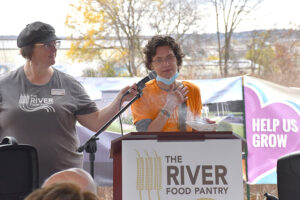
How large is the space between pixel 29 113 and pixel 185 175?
130 cm

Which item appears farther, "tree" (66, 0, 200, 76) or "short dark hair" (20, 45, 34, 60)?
"tree" (66, 0, 200, 76)

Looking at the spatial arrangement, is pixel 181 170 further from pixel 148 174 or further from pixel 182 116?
pixel 182 116

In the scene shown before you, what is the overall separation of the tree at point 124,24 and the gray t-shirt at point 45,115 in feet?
15.5

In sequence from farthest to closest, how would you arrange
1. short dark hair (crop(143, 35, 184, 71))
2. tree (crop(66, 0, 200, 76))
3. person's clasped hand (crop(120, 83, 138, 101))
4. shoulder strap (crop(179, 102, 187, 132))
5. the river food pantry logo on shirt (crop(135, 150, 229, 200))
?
tree (crop(66, 0, 200, 76)), short dark hair (crop(143, 35, 184, 71)), shoulder strap (crop(179, 102, 187, 132)), person's clasped hand (crop(120, 83, 138, 101)), the river food pantry logo on shirt (crop(135, 150, 229, 200))

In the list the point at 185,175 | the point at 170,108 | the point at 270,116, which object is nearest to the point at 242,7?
the point at 270,116

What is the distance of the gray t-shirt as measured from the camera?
284 centimetres

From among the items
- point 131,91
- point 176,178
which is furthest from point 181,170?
point 131,91

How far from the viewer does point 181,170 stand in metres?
1.99

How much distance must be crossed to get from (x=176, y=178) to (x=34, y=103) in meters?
1.29

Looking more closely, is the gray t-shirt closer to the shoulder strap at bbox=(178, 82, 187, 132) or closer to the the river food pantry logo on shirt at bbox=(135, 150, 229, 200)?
the shoulder strap at bbox=(178, 82, 187, 132)

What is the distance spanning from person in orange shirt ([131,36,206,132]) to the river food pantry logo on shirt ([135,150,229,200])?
2.44 feet

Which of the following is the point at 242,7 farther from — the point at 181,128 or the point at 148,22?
the point at 181,128

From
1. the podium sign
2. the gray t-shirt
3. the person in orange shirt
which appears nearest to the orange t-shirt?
the person in orange shirt

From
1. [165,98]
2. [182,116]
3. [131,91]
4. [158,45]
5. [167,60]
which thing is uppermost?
[158,45]
